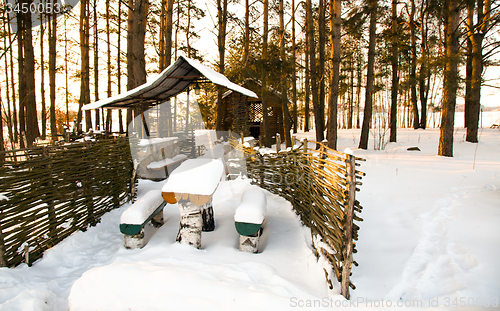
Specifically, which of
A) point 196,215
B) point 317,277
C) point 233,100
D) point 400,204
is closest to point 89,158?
point 196,215

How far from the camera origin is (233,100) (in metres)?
16.7

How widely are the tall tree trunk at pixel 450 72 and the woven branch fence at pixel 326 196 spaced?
6.46 m

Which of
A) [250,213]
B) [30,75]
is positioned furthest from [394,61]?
[30,75]

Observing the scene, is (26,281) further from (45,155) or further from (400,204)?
(400,204)

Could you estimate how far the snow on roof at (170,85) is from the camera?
5.78m

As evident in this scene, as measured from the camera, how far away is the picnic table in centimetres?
321

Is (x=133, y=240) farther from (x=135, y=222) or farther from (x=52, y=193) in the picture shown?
(x=52, y=193)

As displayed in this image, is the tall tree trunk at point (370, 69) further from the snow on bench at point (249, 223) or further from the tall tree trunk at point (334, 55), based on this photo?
the snow on bench at point (249, 223)

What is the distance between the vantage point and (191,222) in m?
3.40

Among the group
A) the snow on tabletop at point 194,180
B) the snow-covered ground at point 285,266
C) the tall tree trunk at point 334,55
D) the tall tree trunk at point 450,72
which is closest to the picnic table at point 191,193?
the snow on tabletop at point 194,180

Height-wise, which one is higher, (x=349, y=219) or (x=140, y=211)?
(x=349, y=219)

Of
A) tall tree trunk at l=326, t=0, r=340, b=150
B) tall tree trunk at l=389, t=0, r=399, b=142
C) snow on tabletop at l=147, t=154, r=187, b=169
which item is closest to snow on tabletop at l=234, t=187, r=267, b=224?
snow on tabletop at l=147, t=154, r=187, b=169

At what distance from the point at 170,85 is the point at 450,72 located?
27.3ft

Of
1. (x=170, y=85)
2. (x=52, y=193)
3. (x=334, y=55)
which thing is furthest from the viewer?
(x=334, y=55)
